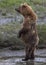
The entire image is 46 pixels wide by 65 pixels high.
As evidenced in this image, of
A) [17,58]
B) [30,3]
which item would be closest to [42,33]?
[17,58]

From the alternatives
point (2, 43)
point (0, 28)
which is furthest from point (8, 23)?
point (2, 43)

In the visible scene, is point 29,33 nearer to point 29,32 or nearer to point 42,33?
point 29,32

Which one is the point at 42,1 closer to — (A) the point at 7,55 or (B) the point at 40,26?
(B) the point at 40,26

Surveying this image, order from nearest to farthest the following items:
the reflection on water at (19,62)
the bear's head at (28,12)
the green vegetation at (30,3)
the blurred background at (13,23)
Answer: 1. the reflection on water at (19,62)
2. the bear's head at (28,12)
3. the blurred background at (13,23)
4. the green vegetation at (30,3)

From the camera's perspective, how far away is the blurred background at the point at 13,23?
1410 cm

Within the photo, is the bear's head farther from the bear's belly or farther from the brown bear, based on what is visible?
the bear's belly

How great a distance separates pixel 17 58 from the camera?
12141 mm

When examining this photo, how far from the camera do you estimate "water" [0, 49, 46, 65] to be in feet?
37.3

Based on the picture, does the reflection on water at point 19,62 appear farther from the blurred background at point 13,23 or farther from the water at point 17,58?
the blurred background at point 13,23

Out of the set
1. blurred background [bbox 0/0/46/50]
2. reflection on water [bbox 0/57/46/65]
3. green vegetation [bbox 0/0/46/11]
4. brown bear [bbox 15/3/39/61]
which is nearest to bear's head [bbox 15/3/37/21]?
brown bear [bbox 15/3/39/61]

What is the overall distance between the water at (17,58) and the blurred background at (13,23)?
0.51m

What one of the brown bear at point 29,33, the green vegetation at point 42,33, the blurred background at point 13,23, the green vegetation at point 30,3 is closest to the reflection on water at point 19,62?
the brown bear at point 29,33

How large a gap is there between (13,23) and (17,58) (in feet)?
12.5

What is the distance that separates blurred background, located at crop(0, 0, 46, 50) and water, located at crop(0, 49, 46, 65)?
0.51 meters
